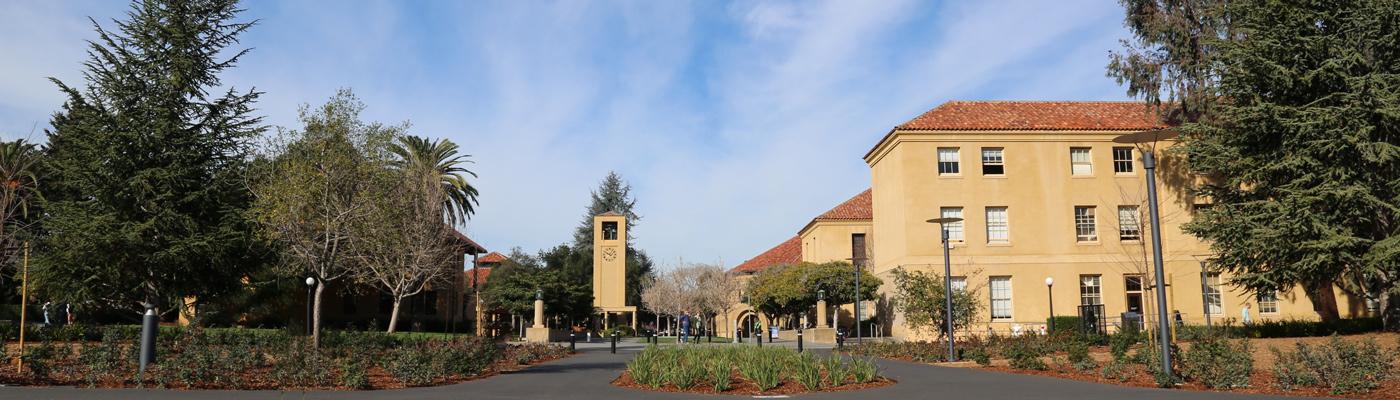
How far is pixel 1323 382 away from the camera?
43.7 feet

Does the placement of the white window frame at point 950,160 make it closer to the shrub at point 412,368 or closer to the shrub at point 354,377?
the shrub at point 412,368

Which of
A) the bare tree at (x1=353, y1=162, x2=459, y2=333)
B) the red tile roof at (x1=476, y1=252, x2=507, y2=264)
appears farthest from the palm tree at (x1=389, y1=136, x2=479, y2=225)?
the red tile roof at (x1=476, y1=252, x2=507, y2=264)

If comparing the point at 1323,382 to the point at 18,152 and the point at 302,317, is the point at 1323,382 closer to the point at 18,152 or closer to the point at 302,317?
the point at 302,317

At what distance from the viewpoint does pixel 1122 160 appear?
124ft

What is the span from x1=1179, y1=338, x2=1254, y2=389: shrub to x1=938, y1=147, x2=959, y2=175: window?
2209 cm

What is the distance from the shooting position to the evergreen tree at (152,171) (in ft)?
80.3

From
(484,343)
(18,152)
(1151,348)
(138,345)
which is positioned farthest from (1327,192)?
(18,152)

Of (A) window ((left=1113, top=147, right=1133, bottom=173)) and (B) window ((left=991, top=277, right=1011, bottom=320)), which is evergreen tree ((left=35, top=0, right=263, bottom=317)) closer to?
(B) window ((left=991, top=277, right=1011, bottom=320))

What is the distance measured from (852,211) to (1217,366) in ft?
143

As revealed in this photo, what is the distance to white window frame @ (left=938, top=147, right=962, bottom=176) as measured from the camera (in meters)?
37.2

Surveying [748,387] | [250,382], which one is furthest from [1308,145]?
[250,382]

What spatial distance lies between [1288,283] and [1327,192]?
3431 mm

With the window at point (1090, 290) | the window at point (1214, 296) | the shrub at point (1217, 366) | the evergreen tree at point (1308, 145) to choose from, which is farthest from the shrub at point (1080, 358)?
the window at point (1214, 296)

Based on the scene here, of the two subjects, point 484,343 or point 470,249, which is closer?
point 484,343
